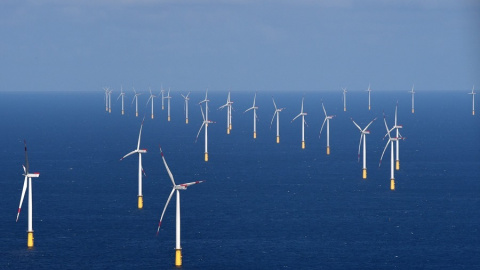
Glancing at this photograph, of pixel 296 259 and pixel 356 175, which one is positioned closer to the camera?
pixel 296 259

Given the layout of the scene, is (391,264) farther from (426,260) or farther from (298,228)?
(298,228)

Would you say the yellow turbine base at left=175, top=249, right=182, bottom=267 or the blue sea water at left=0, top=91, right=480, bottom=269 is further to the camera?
the blue sea water at left=0, top=91, right=480, bottom=269

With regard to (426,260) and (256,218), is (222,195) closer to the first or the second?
(256,218)

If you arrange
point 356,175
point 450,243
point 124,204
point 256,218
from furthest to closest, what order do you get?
point 356,175
point 124,204
point 256,218
point 450,243

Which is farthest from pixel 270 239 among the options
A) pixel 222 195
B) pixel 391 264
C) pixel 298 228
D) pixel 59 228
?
pixel 222 195

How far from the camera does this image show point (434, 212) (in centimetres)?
15125

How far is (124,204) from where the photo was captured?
157250mm

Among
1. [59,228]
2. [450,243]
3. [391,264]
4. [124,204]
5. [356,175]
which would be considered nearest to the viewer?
[391,264]

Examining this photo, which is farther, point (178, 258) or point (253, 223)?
point (253, 223)

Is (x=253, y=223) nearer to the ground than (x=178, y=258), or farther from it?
farther from it

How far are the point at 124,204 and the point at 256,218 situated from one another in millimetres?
23831

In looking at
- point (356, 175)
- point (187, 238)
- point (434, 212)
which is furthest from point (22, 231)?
point (356, 175)

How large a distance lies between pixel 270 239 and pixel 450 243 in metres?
23.0

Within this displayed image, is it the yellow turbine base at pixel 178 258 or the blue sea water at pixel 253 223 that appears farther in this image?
the blue sea water at pixel 253 223
